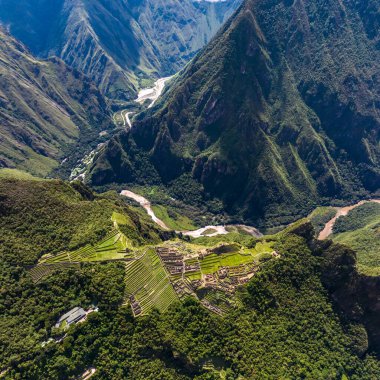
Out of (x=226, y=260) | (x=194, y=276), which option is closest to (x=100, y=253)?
(x=194, y=276)

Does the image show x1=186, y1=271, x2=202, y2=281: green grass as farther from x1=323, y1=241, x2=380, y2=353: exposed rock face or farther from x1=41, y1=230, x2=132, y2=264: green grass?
x1=323, y1=241, x2=380, y2=353: exposed rock face

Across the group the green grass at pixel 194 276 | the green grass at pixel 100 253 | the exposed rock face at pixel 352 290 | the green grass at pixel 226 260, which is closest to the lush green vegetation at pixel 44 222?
the green grass at pixel 100 253

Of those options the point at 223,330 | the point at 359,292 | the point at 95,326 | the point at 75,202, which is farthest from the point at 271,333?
the point at 75,202

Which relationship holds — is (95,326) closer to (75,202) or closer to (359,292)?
(75,202)

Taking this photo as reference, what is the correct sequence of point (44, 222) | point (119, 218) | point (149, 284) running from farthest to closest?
point (119, 218)
point (44, 222)
point (149, 284)

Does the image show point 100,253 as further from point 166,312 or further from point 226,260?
point 226,260

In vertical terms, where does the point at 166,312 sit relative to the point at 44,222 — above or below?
below
